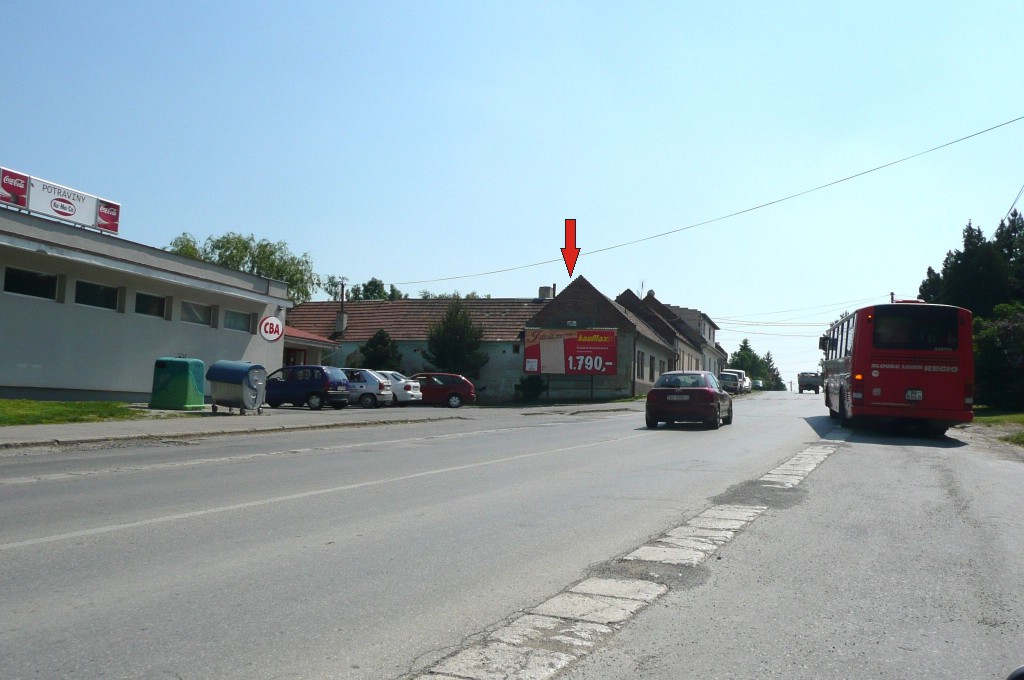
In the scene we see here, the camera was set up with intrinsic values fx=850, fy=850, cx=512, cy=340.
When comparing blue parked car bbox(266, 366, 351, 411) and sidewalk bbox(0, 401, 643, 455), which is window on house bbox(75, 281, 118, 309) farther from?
blue parked car bbox(266, 366, 351, 411)

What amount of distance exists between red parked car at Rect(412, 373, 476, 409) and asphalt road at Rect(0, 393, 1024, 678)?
27.8m

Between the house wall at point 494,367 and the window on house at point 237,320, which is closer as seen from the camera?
the window on house at point 237,320

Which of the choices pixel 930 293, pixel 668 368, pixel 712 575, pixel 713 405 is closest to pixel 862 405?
pixel 713 405

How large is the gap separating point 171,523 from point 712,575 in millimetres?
4740

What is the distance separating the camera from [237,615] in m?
4.88

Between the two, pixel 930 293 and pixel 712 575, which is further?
pixel 930 293

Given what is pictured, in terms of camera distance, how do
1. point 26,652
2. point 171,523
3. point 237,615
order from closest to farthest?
point 26,652
point 237,615
point 171,523

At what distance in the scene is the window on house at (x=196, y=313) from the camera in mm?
31484

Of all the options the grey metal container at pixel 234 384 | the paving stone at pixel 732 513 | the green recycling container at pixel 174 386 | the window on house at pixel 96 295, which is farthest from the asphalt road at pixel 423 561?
the window on house at pixel 96 295

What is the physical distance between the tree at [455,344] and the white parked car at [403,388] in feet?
36.1

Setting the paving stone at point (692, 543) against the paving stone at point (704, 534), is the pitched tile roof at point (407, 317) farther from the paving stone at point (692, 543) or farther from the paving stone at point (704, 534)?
the paving stone at point (692, 543)

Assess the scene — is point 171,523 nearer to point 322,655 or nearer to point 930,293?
point 322,655

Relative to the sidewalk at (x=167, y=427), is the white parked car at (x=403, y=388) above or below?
above

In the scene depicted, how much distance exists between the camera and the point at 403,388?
3812 cm
